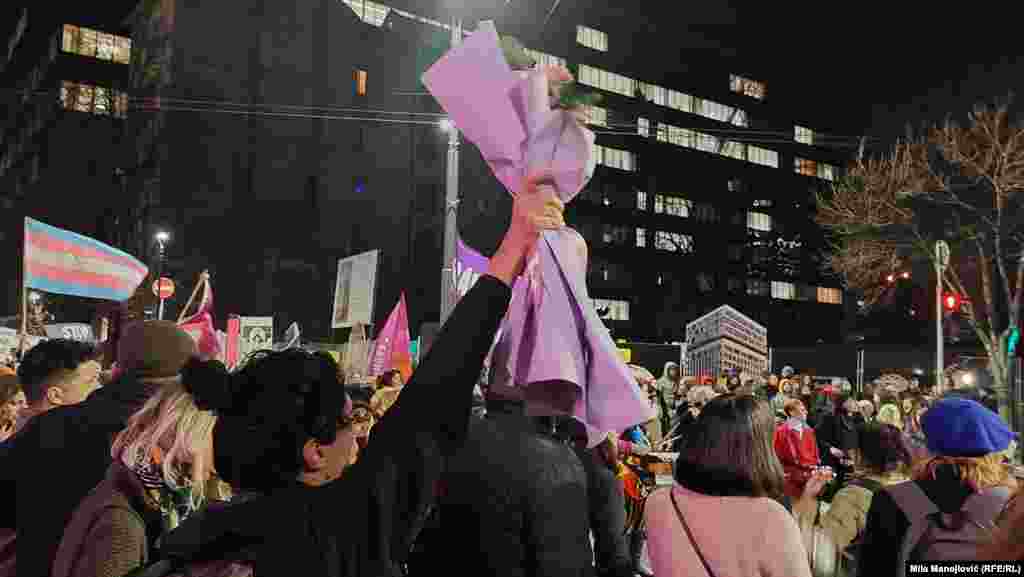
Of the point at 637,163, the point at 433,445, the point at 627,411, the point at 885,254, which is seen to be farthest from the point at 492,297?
the point at 637,163

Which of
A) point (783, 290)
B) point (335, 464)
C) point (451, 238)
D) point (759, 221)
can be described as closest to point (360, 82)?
point (451, 238)

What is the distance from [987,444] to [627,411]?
6.00 feet

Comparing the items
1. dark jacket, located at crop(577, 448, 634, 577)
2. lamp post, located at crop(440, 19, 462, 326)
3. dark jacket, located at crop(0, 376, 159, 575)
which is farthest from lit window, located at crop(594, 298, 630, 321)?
dark jacket, located at crop(0, 376, 159, 575)

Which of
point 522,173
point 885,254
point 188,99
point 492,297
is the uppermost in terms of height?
point 188,99

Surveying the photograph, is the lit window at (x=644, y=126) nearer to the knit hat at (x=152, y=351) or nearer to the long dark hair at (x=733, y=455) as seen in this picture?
the long dark hair at (x=733, y=455)

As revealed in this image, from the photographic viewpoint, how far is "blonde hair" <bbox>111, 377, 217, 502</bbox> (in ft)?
9.24

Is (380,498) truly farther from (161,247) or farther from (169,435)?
(161,247)

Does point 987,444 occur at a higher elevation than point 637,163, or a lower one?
lower

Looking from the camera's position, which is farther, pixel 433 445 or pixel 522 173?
pixel 522 173

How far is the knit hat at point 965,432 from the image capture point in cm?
358

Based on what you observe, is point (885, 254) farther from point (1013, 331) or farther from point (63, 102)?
point (63, 102)

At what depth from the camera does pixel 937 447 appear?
12.0 ft

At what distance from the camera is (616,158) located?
73812 mm

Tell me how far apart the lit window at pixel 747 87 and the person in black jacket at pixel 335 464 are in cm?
8832
